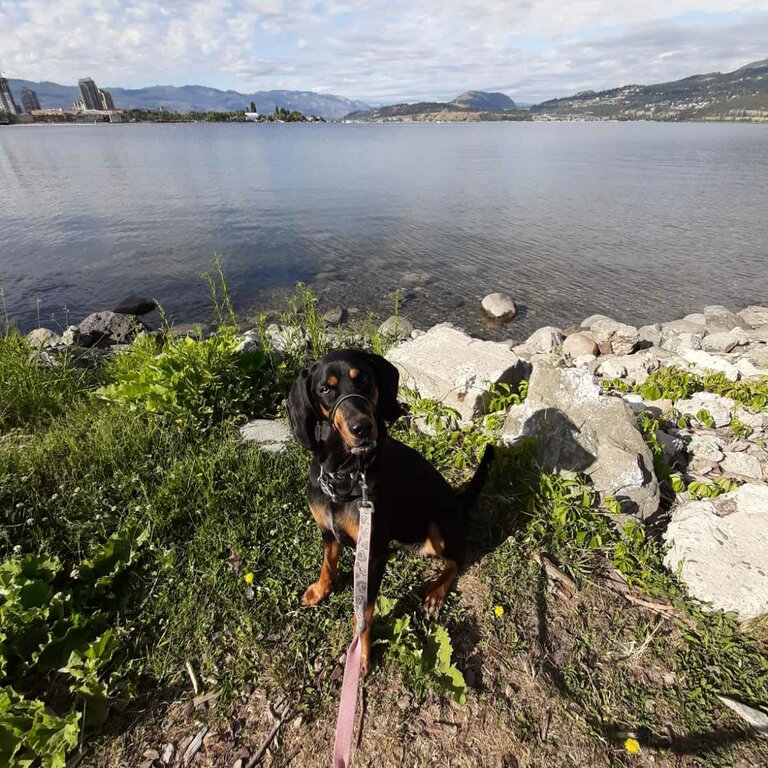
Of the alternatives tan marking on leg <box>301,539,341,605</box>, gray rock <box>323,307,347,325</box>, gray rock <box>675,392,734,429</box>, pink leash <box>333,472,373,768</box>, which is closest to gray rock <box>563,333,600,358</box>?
gray rock <box>675,392,734,429</box>

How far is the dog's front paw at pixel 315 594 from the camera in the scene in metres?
3.36

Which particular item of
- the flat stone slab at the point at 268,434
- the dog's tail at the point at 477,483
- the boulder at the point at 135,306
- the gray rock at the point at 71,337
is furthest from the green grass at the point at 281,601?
the boulder at the point at 135,306

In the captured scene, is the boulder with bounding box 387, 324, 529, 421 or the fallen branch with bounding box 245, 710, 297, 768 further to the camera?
the boulder with bounding box 387, 324, 529, 421

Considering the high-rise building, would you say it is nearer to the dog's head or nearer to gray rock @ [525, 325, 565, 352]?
gray rock @ [525, 325, 565, 352]

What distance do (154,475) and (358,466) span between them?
7.95 feet

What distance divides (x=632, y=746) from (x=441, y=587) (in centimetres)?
141

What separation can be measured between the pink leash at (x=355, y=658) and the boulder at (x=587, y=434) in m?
2.15

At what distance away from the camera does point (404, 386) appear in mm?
5727

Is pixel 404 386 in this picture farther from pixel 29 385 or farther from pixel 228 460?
pixel 29 385

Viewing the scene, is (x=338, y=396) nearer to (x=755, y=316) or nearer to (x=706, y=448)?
(x=706, y=448)

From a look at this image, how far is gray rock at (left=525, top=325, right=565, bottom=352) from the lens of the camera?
438 inches

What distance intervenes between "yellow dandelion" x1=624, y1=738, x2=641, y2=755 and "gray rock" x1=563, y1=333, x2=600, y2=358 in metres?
9.21

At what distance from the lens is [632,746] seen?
8.00ft

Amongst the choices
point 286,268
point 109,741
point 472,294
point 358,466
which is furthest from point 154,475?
point 286,268
